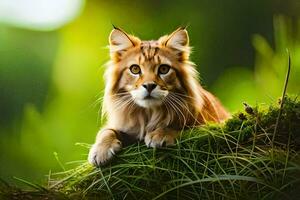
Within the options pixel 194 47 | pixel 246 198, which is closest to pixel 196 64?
pixel 194 47

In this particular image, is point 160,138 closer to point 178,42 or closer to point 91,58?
point 178,42

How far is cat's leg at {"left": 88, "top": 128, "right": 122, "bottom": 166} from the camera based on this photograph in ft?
5.61

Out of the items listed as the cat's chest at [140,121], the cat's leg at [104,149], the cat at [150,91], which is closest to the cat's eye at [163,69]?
the cat at [150,91]

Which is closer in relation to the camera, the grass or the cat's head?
the grass

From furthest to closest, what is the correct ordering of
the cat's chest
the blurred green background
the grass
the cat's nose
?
the blurred green background → the cat's chest → the cat's nose → the grass

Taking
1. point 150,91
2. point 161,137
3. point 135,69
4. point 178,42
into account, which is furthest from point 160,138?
point 178,42

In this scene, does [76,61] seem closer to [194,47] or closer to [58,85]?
[58,85]

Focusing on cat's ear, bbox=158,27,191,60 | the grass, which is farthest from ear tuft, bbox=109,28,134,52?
the grass

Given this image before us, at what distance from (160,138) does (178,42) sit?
34cm

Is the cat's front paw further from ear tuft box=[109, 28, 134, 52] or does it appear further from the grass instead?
ear tuft box=[109, 28, 134, 52]

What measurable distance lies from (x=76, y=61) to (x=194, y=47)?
1.33ft

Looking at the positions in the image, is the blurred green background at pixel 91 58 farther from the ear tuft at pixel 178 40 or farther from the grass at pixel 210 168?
the grass at pixel 210 168

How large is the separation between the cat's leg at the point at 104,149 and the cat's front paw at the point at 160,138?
0.09 m

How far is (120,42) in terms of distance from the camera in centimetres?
191
